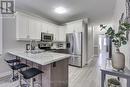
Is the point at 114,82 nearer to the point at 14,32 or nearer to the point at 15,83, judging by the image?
the point at 15,83

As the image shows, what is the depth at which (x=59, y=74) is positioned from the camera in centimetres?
232

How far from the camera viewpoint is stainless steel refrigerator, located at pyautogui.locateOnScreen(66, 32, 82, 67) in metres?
4.94

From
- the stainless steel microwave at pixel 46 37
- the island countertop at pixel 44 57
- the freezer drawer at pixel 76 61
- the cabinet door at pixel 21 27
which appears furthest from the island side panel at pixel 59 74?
the freezer drawer at pixel 76 61

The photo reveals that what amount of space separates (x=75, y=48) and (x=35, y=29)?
2.26m

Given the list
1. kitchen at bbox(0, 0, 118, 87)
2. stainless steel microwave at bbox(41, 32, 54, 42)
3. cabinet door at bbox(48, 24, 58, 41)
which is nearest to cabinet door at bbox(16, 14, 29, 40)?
kitchen at bbox(0, 0, 118, 87)

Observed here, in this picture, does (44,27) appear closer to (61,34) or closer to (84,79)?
(61,34)

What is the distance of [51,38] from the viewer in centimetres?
496

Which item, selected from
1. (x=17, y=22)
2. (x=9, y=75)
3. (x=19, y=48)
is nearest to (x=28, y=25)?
(x=17, y=22)

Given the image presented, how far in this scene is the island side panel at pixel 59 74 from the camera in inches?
82.7

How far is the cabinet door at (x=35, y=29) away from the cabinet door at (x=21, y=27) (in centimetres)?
22

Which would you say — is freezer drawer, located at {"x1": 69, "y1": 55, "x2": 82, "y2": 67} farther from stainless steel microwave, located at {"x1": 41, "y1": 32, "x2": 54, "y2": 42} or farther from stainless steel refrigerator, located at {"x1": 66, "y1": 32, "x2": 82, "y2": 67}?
stainless steel microwave, located at {"x1": 41, "y1": 32, "x2": 54, "y2": 42}

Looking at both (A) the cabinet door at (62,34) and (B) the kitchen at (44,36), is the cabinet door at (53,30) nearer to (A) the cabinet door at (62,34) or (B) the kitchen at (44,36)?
(B) the kitchen at (44,36)

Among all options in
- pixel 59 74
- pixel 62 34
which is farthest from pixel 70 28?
pixel 59 74

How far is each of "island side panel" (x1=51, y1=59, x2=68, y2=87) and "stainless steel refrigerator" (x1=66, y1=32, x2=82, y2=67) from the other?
96.9 inches
